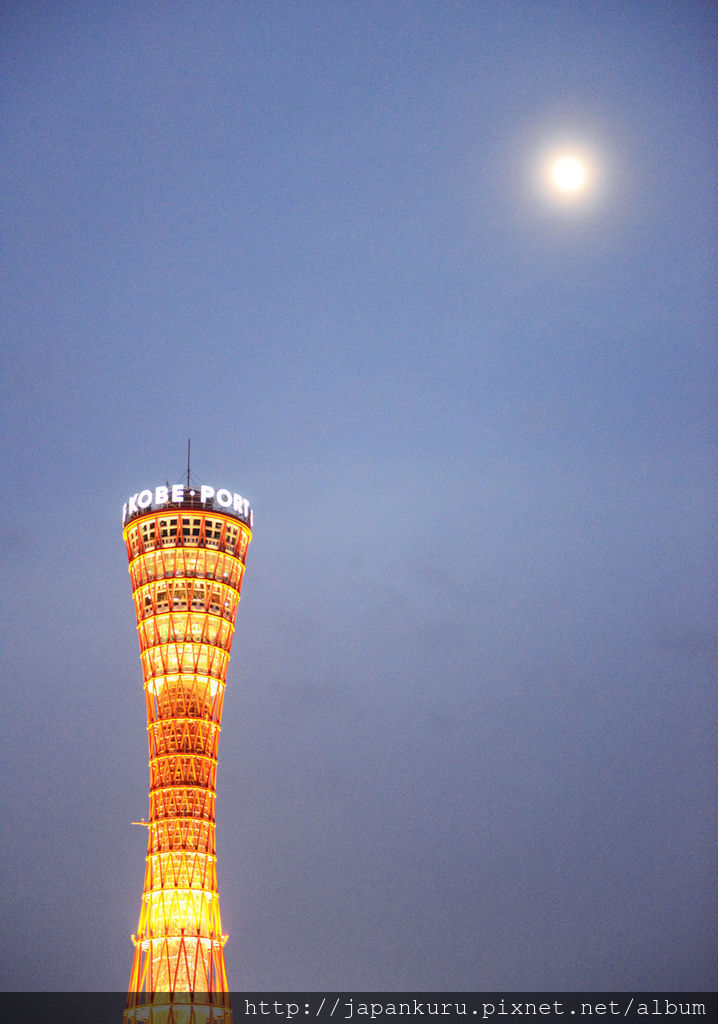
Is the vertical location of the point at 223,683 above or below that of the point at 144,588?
below

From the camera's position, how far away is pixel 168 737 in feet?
398

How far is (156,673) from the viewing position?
124m

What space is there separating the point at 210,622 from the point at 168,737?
11393 millimetres

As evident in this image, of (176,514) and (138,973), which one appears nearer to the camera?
(138,973)

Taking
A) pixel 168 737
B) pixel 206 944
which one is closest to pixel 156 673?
pixel 168 737

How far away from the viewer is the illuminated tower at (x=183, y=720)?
381 feet

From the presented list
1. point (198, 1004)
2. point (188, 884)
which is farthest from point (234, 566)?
point (198, 1004)

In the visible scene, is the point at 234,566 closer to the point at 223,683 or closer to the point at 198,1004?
the point at 223,683

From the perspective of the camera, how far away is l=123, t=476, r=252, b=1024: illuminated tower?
116 meters

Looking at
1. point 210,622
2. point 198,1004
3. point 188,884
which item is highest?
point 210,622

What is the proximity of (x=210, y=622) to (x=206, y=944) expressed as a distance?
28.5m

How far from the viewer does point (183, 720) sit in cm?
12169

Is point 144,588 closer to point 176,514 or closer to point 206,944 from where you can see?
point 176,514

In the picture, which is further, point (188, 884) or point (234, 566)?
point (234, 566)
